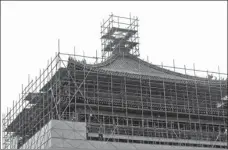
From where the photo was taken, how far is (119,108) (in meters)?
34.6

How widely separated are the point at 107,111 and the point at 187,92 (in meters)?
5.63

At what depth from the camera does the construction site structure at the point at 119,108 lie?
3300 centimetres

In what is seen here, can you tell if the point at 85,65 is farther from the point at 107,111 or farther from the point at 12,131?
the point at 12,131

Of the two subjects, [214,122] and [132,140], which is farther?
[214,122]

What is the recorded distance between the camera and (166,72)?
39.5 metres

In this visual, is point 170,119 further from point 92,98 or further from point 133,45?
point 133,45

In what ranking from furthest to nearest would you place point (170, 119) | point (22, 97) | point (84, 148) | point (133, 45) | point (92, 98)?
point (133, 45) < point (22, 97) < point (170, 119) < point (92, 98) < point (84, 148)

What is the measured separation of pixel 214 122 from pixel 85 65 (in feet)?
33.1

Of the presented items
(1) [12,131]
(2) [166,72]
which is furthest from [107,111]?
Answer: (1) [12,131]

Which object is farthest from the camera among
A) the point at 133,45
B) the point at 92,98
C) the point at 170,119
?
the point at 133,45

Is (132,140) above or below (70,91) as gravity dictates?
below

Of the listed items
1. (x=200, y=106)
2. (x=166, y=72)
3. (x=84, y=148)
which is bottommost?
(x=84, y=148)

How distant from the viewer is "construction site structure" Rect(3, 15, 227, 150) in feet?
108

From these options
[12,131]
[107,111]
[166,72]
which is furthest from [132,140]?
[12,131]
